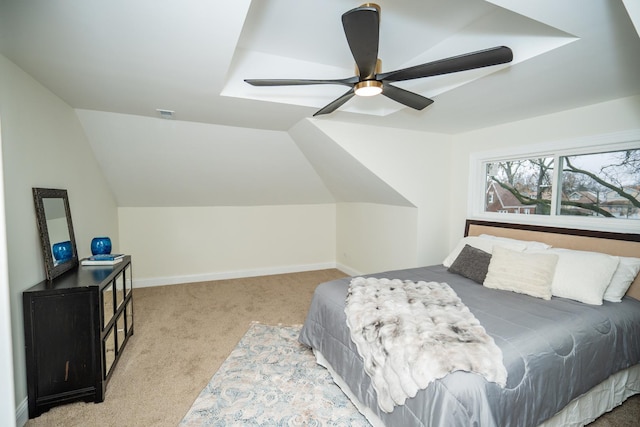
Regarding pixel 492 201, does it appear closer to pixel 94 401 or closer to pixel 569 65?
pixel 569 65

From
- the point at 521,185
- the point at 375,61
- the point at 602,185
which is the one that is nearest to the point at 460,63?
the point at 375,61

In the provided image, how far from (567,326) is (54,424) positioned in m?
3.11

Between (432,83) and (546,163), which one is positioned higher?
(432,83)

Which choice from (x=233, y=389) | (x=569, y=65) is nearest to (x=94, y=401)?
(x=233, y=389)

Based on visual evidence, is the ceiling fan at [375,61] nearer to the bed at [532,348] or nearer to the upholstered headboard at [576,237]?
the bed at [532,348]

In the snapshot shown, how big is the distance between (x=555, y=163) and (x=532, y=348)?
2.05 metres

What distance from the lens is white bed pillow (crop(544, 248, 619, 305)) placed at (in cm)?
202

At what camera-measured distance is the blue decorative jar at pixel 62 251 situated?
2.13 metres

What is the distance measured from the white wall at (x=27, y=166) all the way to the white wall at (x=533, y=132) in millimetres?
4056

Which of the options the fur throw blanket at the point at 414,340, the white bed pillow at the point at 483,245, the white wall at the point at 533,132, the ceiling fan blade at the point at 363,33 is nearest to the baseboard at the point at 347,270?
the white wall at the point at 533,132

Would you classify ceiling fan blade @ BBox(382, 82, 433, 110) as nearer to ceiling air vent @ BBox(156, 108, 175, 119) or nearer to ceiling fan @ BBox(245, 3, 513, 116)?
ceiling fan @ BBox(245, 3, 513, 116)

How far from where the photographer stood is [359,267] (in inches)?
183

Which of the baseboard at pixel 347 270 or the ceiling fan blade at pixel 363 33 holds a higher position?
the ceiling fan blade at pixel 363 33

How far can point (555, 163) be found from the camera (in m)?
2.76
